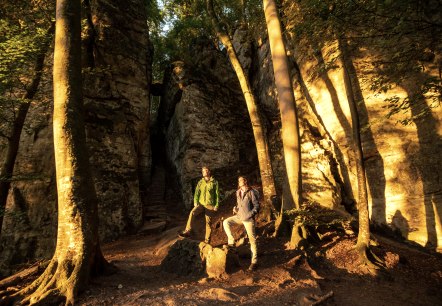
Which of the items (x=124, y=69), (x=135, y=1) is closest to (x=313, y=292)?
(x=124, y=69)

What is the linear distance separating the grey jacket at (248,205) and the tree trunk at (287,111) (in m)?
1.93

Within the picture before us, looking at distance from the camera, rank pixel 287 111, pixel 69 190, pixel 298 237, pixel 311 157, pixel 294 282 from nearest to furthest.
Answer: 1. pixel 294 282
2. pixel 69 190
3. pixel 298 237
4. pixel 287 111
5. pixel 311 157

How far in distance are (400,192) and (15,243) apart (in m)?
14.1

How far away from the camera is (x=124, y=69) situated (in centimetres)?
1599

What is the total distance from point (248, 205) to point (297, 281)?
1.99 metres

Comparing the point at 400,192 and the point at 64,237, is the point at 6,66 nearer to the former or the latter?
the point at 64,237

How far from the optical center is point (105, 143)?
44.8ft

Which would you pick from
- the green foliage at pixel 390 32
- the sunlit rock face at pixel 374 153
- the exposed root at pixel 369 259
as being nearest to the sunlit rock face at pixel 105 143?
the sunlit rock face at pixel 374 153

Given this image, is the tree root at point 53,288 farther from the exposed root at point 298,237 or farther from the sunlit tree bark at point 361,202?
the sunlit tree bark at point 361,202

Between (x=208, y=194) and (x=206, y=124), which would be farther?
(x=206, y=124)

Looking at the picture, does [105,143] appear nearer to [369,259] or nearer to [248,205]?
[248,205]

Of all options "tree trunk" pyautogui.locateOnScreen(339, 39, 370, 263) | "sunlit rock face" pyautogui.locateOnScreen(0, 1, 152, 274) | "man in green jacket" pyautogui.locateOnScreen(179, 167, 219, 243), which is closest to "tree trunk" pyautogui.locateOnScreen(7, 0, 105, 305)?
"man in green jacket" pyautogui.locateOnScreen(179, 167, 219, 243)

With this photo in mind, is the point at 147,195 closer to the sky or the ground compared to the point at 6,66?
closer to the ground

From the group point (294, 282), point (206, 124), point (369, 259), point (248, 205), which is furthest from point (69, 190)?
point (206, 124)
